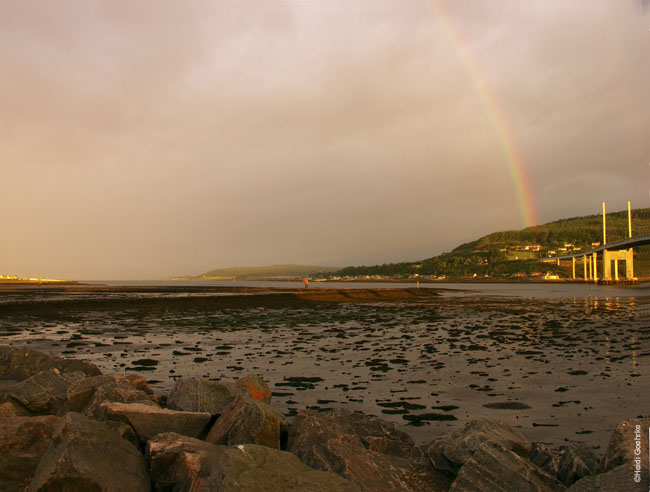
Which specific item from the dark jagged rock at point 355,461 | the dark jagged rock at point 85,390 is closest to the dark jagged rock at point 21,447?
the dark jagged rock at point 85,390

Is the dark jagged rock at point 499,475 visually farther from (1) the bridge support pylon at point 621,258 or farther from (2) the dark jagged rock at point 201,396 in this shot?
(1) the bridge support pylon at point 621,258

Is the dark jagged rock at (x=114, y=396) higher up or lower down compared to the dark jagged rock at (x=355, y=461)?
higher up

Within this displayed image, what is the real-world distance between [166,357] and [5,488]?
11115mm

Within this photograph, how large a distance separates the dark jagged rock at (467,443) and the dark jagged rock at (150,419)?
11.1 feet

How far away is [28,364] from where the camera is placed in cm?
1077

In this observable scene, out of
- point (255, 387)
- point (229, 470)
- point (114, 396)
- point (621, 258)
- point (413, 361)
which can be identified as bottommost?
point (413, 361)

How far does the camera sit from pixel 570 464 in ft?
18.2

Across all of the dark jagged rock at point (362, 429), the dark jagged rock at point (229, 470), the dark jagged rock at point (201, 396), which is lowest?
the dark jagged rock at point (362, 429)

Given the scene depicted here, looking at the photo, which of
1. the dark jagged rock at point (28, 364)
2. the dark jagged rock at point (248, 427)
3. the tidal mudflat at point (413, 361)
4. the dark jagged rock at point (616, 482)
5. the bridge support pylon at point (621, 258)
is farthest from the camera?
the bridge support pylon at point (621, 258)

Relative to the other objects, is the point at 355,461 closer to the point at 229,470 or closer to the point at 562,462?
the point at 229,470

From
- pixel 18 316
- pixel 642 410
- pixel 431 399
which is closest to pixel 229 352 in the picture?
pixel 431 399

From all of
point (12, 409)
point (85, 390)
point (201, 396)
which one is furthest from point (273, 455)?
point (12, 409)

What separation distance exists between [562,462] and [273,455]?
12.4ft

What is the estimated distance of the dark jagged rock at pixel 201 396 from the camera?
762 cm
